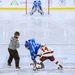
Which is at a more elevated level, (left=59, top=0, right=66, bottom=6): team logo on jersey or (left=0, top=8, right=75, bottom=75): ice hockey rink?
(left=59, top=0, right=66, bottom=6): team logo on jersey

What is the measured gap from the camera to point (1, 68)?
5961 millimetres

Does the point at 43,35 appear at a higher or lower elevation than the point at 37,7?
lower

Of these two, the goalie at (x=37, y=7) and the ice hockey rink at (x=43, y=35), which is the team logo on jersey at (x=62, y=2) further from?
the goalie at (x=37, y=7)

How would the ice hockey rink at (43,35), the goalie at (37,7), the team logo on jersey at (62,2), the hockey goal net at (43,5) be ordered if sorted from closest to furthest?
the ice hockey rink at (43,35), the goalie at (37,7), the hockey goal net at (43,5), the team logo on jersey at (62,2)

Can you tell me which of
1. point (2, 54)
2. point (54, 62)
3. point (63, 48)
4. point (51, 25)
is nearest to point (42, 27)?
point (51, 25)

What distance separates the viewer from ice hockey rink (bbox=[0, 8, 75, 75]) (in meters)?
5.91

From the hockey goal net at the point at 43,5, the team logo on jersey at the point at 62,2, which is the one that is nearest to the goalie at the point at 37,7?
the hockey goal net at the point at 43,5

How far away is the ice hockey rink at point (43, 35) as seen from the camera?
5.91 metres

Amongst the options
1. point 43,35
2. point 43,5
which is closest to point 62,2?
point 43,5

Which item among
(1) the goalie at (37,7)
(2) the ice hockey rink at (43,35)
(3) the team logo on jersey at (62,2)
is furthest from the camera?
(3) the team logo on jersey at (62,2)

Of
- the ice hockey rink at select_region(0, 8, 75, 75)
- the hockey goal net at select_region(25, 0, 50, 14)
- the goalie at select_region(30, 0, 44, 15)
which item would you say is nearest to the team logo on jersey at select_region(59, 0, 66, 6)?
the hockey goal net at select_region(25, 0, 50, 14)

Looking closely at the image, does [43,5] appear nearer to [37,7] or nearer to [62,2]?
[37,7]

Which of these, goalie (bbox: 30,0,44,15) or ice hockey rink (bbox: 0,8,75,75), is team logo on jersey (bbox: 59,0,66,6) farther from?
goalie (bbox: 30,0,44,15)

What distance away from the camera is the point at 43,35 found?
9.91 m
